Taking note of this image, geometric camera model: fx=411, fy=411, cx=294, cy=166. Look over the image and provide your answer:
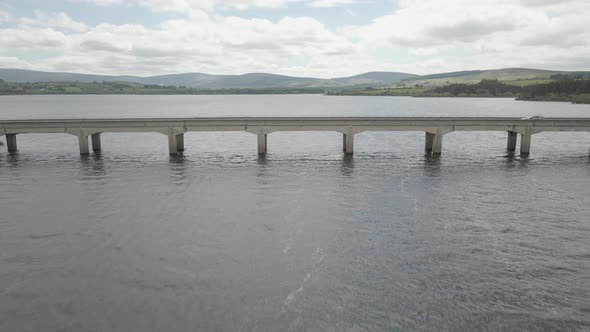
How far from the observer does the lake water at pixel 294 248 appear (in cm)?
2077

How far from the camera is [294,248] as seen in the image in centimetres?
2872

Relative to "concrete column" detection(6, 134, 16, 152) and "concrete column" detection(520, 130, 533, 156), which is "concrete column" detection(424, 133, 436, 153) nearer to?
"concrete column" detection(520, 130, 533, 156)

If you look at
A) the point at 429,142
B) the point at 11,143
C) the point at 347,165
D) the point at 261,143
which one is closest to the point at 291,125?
the point at 261,143

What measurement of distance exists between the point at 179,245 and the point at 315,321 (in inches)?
520

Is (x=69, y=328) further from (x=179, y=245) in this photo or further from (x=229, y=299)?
(x=179, y=245)

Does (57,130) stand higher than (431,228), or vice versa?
(57,130)

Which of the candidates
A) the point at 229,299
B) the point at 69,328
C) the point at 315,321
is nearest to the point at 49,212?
the point at 69,328

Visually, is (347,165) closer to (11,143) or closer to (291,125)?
(291,125)

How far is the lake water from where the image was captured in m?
20.8

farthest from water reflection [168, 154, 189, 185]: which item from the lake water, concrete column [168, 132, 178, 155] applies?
concrete column [168, 132, 178, 155]

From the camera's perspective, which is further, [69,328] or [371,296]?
[371,296]

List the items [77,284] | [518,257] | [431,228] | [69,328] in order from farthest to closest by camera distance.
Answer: [431,228]
[518,257]
[77,284]
[69,328]

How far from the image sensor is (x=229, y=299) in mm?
22031

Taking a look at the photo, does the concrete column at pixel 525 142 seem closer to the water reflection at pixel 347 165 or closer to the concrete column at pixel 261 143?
the water reflection at pixel 347 165
